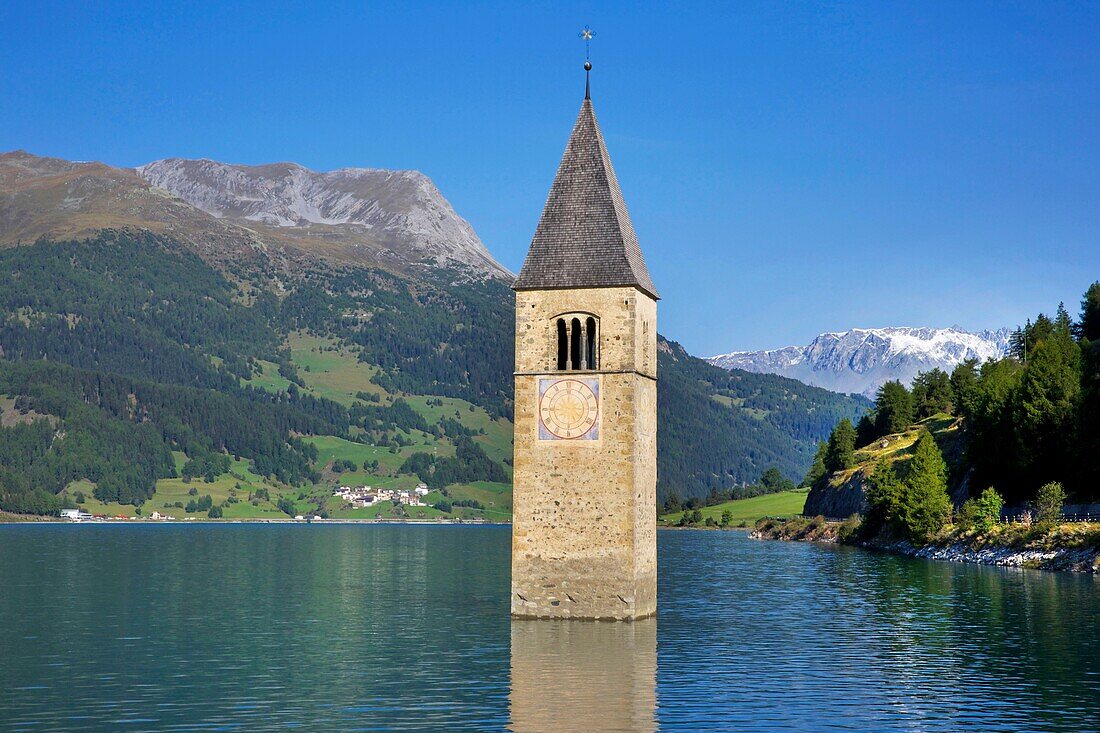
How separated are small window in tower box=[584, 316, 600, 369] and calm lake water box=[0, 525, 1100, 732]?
10343 mm

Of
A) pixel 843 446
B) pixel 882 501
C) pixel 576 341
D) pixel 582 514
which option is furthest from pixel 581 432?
pixel 843 446

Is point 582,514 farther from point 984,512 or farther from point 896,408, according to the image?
point 896,408

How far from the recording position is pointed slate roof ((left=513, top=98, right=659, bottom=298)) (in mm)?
52938

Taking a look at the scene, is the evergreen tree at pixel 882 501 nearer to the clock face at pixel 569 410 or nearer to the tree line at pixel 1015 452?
the tree line at pixel 1015 452

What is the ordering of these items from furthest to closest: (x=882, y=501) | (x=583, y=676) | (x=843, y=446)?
(x=843, y=446) < (x=882, y=501) < (x=583, y=676)

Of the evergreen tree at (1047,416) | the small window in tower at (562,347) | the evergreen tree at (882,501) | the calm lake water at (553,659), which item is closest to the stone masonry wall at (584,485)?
the small window in tower at (562,347)

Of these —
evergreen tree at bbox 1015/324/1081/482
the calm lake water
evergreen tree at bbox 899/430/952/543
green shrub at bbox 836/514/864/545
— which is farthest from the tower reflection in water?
green shrub at bbox 836/514/864/545

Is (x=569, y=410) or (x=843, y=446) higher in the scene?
(x=843, y=446)

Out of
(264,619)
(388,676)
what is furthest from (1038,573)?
(388,676)

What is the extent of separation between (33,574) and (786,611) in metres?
62.3

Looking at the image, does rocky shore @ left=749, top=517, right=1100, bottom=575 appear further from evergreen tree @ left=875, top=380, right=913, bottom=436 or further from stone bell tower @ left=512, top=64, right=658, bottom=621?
evergreen tree @ left=875, top=380, right=913, bottom=436

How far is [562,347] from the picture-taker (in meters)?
53.5

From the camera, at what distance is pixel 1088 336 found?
533 feet

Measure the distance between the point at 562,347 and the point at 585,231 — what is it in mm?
4874
